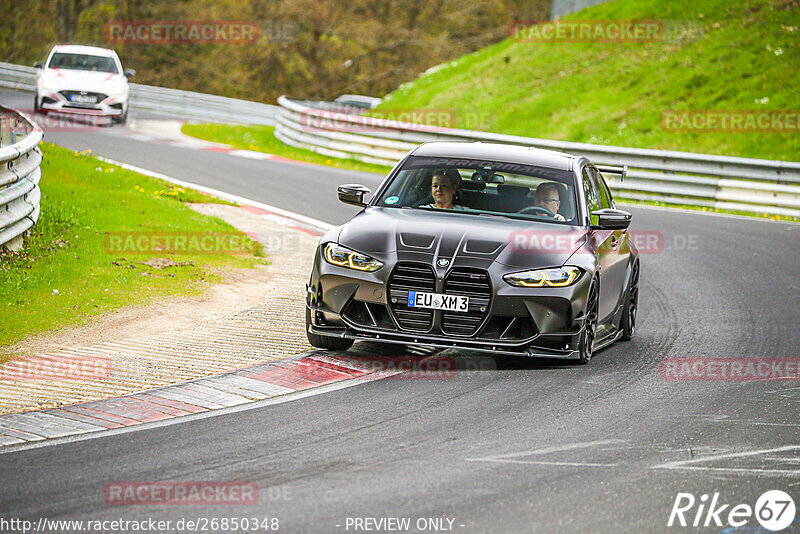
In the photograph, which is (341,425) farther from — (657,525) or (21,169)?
(21,169)

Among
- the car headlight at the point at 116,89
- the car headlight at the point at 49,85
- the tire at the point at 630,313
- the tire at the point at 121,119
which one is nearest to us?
the tire at the point at 630,313

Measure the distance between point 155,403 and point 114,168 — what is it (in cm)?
1283

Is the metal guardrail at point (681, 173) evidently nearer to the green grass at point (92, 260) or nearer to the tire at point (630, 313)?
the green grass at point (92, 260)

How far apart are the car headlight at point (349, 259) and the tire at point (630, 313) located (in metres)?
2.90

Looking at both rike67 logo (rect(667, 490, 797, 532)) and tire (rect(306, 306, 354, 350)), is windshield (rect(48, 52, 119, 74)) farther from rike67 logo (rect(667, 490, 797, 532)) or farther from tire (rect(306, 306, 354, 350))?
rike67 logo (rect(667, 490, 797, 532))

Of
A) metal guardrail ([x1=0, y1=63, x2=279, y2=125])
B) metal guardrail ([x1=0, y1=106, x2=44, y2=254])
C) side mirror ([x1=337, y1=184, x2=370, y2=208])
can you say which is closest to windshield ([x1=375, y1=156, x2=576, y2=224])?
side mirror ([x1=337, y1=184, x2=370, y2=208])

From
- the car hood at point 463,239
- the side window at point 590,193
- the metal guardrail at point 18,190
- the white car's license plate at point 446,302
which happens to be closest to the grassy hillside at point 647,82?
the side window at point 590,193

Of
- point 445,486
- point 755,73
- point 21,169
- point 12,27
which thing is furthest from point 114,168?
point 12,27

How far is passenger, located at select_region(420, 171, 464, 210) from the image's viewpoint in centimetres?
988

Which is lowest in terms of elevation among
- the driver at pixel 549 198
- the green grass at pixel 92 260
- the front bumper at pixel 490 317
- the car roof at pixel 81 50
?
the green grass at pixel 92 260

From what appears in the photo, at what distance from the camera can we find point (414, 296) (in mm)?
8609

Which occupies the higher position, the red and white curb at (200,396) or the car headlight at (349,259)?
the car headlight at (349,259)

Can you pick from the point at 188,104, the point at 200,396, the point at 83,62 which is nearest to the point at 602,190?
the point at 200,396

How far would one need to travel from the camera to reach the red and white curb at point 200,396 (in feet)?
22.8
